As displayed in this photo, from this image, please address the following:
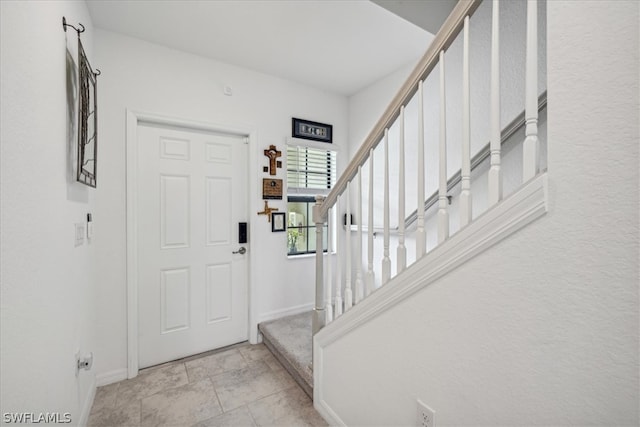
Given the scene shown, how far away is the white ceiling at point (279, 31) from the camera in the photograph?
72.3 inches

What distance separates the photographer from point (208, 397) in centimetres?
188

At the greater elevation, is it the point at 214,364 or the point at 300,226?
the point at 300,226

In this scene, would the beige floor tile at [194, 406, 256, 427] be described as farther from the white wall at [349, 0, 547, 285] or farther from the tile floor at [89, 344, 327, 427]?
the white wall at [349, 0, 547, 285]

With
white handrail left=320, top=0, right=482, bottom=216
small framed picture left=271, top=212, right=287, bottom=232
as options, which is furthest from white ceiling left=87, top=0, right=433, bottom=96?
small framed picture left=271, top=212, right=287, bottom=232

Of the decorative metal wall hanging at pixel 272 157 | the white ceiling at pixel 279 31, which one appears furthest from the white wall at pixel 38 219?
the decorative metal wall hanging at pixel 272 157

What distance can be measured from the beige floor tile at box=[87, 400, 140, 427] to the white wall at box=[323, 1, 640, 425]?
6.11ft

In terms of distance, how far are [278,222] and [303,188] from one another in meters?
0.49

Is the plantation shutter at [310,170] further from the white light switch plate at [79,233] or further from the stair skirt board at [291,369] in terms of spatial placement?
the white light switch plate at [79,233]

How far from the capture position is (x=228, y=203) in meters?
2.57

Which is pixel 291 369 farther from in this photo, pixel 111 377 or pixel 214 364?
pixel 111 377

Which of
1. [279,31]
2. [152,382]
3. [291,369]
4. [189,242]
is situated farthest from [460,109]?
[152,382]

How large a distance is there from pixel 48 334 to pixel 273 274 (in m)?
1.82

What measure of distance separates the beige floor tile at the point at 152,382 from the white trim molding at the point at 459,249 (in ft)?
4.27

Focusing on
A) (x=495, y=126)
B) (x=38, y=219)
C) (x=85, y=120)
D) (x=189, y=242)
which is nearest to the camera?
(x=495, y=126)
